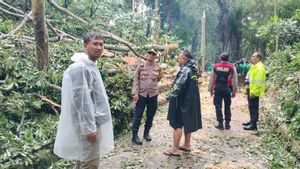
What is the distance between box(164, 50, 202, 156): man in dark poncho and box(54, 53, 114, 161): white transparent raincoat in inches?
79.4

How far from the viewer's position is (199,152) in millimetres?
5535

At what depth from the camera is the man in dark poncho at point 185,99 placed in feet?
16.6

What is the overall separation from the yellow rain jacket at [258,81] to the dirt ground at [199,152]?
35.4 inches

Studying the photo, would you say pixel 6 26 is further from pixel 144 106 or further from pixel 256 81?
pixel 256 81

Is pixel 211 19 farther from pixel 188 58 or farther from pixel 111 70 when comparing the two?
pixel 188 58

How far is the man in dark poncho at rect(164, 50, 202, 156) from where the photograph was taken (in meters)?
5.05

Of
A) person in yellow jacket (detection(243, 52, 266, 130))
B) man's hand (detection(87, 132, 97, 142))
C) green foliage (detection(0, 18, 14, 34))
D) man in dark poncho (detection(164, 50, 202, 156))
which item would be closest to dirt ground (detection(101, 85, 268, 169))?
man in dark poncho (detection(164, 50, 202, 156))

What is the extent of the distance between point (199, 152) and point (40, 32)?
3740 millimetres

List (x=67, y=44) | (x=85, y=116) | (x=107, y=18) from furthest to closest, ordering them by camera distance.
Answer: (x=107, y=18) < (x=67, y=44) < (x=85, y=116)

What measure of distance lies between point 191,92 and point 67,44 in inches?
170

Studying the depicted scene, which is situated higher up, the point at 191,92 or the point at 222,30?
the point at 222,30

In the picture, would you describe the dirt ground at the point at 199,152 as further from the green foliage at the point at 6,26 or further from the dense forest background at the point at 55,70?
the green foliage at the point at 6,26

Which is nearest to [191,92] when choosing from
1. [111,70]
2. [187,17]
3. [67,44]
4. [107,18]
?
[111,70]

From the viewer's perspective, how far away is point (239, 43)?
25.0m
